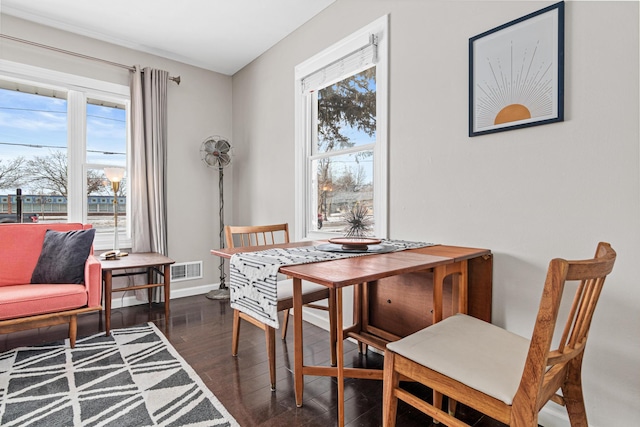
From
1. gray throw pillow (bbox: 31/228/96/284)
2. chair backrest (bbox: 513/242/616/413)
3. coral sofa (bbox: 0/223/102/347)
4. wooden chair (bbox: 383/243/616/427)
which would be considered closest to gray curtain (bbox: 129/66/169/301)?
coral sofa (bbox: 0/223/102/347)

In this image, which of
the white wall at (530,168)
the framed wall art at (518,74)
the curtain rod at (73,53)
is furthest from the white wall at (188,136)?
the framed wall art at (518,74)

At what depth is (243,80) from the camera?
388 cm

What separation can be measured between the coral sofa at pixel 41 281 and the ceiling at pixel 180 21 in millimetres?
1816

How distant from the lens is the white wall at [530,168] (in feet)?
4.42

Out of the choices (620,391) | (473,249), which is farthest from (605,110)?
(620,391)

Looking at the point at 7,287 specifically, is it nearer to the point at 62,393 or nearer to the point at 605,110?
the point at 62,393

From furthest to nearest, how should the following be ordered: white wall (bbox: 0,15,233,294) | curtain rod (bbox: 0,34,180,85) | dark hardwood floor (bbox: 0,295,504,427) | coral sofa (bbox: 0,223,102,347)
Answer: white wall (bbox: 0,15,233,294) < curtain rod (bbox: 0,34,180,85) < coral sofa (bbox: 0,223,102,347) < dark hardwood floor (bbox: 0,295,504,427)

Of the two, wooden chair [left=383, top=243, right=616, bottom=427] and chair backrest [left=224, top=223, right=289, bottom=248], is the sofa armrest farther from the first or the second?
wooden chair [left=383, top=243, right=616, bottom=427]

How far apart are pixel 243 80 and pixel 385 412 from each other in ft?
12.1

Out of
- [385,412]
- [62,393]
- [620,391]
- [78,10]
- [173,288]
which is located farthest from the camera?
[173,288]

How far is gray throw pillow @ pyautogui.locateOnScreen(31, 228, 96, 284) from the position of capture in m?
2.48

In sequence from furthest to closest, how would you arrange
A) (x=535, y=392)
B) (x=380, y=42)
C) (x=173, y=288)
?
(x=173, y=288) → (x=380, y=42) → (x=535, y=392)

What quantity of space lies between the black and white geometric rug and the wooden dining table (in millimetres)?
523

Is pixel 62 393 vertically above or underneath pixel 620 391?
underneath
